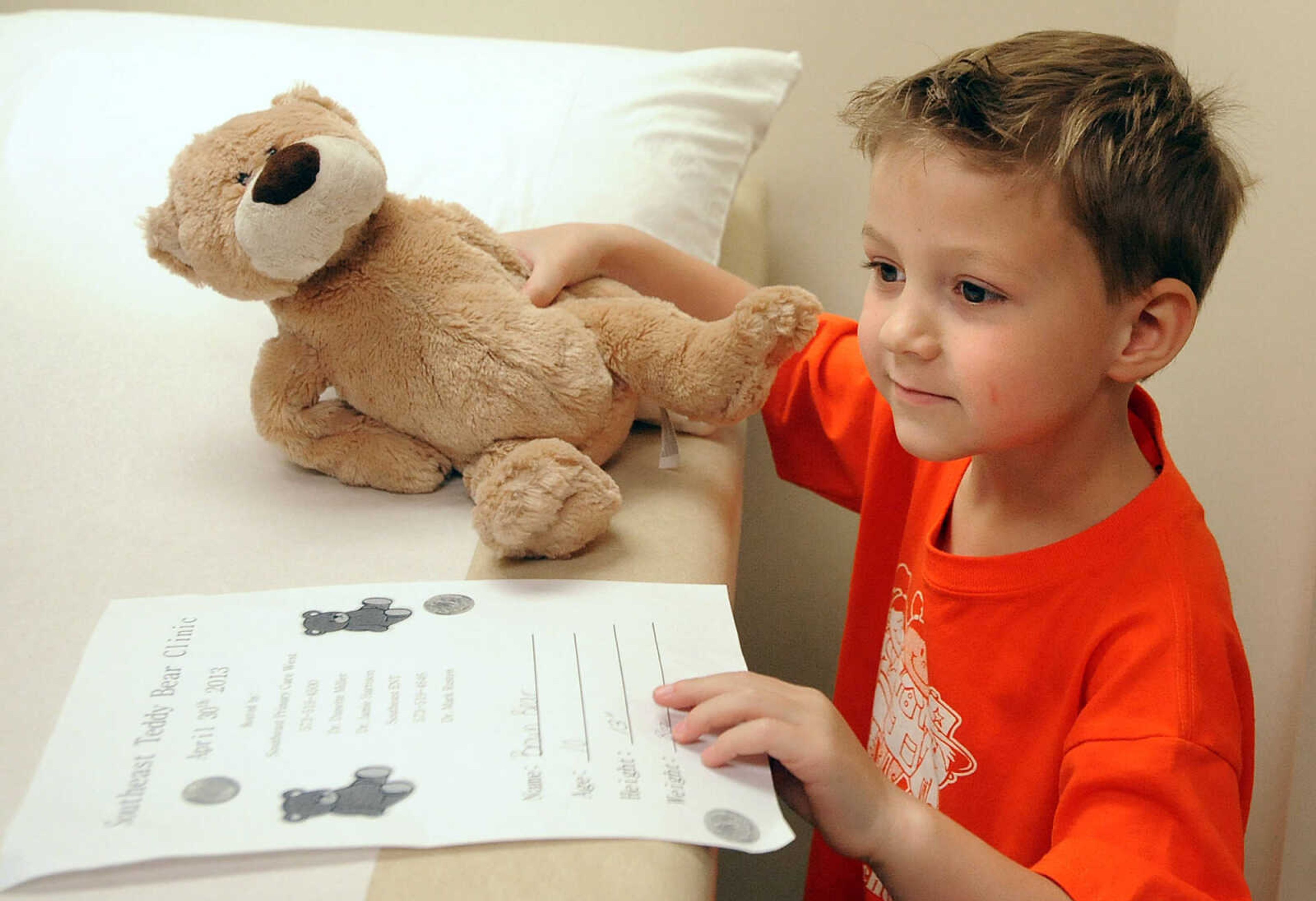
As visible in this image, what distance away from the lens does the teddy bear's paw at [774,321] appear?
0.73 m

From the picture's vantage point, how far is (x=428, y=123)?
43.3 inches

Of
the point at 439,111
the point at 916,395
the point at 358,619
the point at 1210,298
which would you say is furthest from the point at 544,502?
the point at 1210,298

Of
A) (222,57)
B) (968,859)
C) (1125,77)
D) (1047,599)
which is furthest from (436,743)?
(222,57)

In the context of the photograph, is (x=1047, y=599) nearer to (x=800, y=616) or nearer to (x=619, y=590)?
(x=619, y=590)

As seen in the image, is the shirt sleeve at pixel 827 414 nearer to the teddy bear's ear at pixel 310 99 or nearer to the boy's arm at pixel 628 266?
the boy's arm at pixel 628 266

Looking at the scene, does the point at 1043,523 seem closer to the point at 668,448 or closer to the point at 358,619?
the point at 668,448

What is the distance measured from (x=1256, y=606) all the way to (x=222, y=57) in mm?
1107

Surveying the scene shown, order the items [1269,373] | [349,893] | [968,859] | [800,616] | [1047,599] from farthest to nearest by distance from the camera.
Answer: [800,616], [1269,373], [1047,599], [968,859], [349,893]

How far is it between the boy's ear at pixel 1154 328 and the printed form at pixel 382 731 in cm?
27

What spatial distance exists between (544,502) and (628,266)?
1.11 ft

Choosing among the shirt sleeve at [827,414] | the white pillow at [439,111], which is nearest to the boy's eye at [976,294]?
the shirt sleeve at [827,414]

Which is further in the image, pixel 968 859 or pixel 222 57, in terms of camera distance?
pixel 222 57

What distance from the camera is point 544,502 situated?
25.7 inches

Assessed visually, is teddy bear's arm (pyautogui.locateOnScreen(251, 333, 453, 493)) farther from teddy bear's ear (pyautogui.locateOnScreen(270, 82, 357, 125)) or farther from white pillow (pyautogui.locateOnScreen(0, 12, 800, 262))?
white pillow (pyautogui.locateOnScreen(0, 12, 800, 262))
